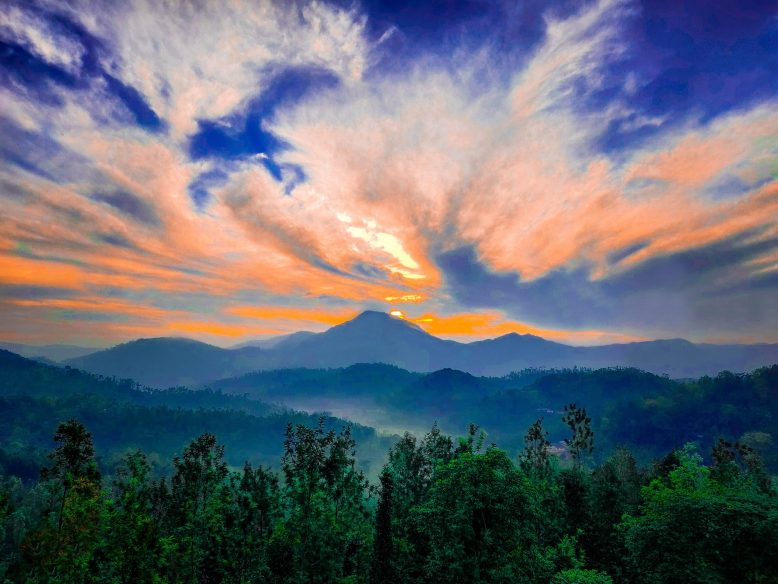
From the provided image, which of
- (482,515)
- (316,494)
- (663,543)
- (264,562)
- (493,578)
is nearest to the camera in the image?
(663,543)

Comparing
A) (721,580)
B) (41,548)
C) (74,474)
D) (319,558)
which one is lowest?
(319,558)

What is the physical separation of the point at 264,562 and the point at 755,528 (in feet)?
124

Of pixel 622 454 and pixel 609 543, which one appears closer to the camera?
pixel 609 543

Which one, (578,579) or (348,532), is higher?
(578,579)

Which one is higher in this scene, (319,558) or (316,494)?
(316,494)

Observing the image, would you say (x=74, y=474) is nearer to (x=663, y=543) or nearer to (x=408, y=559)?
(x=408, y=559)

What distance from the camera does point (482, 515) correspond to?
3347cm

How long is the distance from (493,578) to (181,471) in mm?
29948

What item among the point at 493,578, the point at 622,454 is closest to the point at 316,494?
the point at 493,578

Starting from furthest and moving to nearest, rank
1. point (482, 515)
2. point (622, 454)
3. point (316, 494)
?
point (622, 454) → point (316, 494) → point (482, 515)

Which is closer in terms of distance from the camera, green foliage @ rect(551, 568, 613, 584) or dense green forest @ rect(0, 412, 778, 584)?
green foliage @ rect(551, 568, 613, 584)

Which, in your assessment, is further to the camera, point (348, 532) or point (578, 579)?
point (348, 532)

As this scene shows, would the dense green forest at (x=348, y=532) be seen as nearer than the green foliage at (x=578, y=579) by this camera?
No

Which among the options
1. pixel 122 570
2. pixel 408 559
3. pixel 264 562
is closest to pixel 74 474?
pixel 122 570
